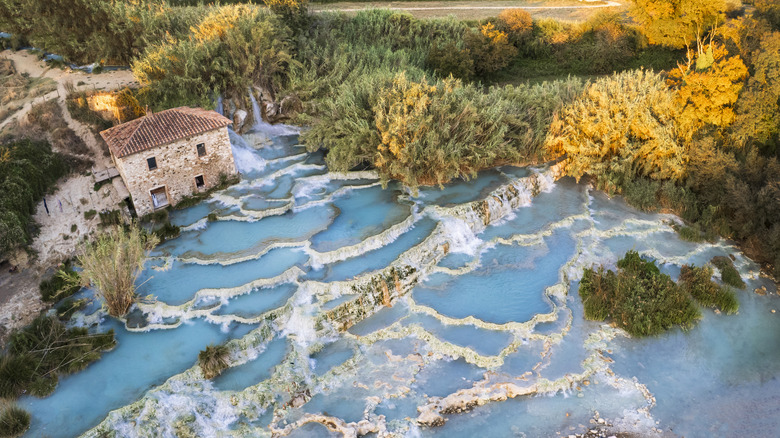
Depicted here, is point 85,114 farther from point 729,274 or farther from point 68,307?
point 729,274

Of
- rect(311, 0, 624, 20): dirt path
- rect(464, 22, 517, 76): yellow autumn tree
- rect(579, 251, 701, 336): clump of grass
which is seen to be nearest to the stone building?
rect(579, 251, 701, 336): clump of grass

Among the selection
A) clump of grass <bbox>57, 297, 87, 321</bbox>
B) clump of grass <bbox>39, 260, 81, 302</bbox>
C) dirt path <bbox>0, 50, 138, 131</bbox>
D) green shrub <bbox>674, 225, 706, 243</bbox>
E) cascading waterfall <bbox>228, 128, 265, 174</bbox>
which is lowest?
green shrub <bbox>674, 225, 706, 243</bbox>

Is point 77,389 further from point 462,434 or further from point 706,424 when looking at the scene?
point 706,424

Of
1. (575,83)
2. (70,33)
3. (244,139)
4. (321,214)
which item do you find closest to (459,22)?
(575,83)

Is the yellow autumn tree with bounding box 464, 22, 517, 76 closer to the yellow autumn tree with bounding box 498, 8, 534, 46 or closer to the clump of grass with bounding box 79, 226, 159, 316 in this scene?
the yellow autumn tree with bounding box 498, 8, 534, 46

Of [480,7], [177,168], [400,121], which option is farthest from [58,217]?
[480,7]
